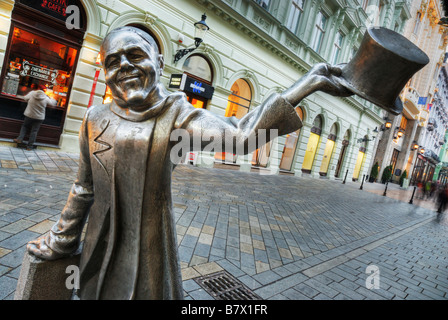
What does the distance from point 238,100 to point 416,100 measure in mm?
27733

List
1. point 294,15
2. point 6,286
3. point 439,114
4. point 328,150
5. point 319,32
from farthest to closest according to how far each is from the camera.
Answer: point 439,114 < point 328,150 < point 319,32 < point 294,15 < point 6,286

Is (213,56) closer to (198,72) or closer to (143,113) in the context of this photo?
(198,72)

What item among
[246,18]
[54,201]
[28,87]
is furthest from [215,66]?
[54,201]

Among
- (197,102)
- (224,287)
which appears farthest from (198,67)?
(224,287)

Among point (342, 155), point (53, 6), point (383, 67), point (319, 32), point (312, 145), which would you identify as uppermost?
point (319, 32)

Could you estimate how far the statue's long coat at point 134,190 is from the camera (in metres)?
1.02

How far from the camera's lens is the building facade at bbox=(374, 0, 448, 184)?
83.5 feet

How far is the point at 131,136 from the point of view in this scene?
3.38 ft

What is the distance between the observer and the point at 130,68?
1031 millimetres

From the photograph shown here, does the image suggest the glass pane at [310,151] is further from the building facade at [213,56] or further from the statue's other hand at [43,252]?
the statue's other hand at [43,252]

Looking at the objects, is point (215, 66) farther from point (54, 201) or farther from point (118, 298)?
point (118, 298)

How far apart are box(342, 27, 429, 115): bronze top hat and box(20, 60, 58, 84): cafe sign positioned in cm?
880

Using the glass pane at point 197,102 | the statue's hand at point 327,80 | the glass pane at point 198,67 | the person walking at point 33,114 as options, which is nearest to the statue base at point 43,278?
the statue's hand at point 327,80
